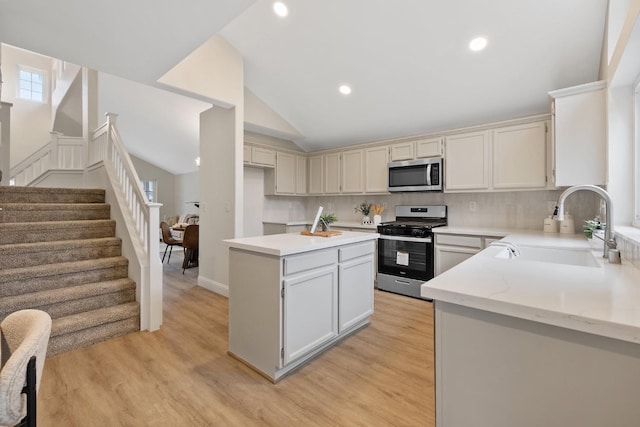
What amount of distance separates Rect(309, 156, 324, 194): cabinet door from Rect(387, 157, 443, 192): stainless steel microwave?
133cm

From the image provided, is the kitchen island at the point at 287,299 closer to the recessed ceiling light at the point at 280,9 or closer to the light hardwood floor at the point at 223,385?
the light hardwood floor at the point at 223,385

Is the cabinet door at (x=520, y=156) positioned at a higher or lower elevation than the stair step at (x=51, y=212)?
higher

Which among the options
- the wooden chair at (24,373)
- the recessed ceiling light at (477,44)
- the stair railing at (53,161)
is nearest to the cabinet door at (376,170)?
the recessed ceiling light at (477,44)

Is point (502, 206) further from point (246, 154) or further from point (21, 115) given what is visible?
point (21, 115)

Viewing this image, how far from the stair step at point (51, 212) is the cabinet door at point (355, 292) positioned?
3.04 meters

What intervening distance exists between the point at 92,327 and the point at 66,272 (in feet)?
1.98

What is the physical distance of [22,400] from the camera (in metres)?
0.90

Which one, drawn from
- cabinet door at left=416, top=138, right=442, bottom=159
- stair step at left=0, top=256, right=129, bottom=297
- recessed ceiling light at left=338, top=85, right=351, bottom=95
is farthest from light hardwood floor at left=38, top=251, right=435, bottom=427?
recessed ceiling light at left=338, top=85, right=351, bottom=95

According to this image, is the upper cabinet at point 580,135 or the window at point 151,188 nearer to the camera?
the upper cabinet at point 580,135

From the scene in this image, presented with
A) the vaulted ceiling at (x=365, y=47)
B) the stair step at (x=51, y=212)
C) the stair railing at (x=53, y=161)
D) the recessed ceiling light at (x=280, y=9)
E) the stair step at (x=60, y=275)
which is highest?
the recessed ceiling light at (x=280, y=9)

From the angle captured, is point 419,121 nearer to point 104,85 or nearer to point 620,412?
point 620,412

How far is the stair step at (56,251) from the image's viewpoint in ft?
8.44

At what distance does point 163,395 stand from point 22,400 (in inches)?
42.5

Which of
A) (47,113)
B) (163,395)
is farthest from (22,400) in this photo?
(47,113)
